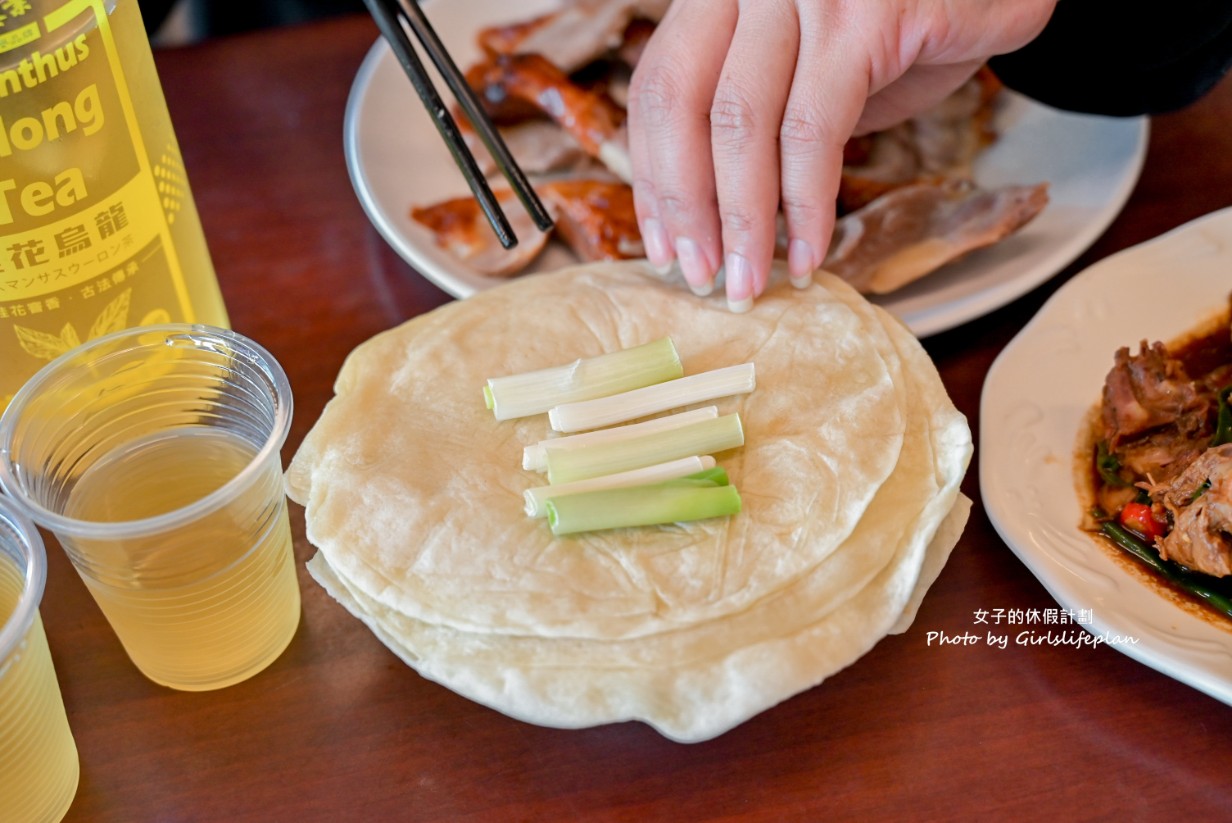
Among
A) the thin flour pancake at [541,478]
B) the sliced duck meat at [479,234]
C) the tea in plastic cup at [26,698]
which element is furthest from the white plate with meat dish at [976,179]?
the tea in plastic cup at [26,698]

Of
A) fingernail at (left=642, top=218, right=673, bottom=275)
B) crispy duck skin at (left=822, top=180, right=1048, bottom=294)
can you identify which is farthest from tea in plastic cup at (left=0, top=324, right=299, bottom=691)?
crispy duck skin at (left=822, top=180, right=1048, bottom=294)

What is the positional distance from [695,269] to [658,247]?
79mm

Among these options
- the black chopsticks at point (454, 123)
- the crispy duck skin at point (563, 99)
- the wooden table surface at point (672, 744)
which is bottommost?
the wooden table surface at point (672, 744)

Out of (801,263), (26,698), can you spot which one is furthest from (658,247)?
(26,698)

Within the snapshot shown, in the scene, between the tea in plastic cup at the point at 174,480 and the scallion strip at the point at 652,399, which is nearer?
the tea in plastic cup at the point at 174,480

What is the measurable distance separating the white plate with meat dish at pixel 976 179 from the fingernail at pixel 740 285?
0.30m

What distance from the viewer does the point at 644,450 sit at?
133 cm

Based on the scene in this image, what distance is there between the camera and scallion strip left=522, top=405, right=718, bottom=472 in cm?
135

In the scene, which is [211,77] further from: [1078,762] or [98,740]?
[1078,762]

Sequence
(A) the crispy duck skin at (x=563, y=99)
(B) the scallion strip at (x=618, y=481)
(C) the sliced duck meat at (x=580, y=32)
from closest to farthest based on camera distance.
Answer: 1. (B) the scallion strip at (x=618, y=481)
2. (A) the crispy duck skin at (x=563, y=99)
3. (C) the sliced duck meat at (x=580, y=32)

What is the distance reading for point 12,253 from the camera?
1321 mm

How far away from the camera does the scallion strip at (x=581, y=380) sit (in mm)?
1412

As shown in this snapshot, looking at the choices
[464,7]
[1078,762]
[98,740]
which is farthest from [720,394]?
[464,7]

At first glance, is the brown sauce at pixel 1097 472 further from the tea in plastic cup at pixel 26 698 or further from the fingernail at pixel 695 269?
the tea in plastic cup at pixel 26 698
